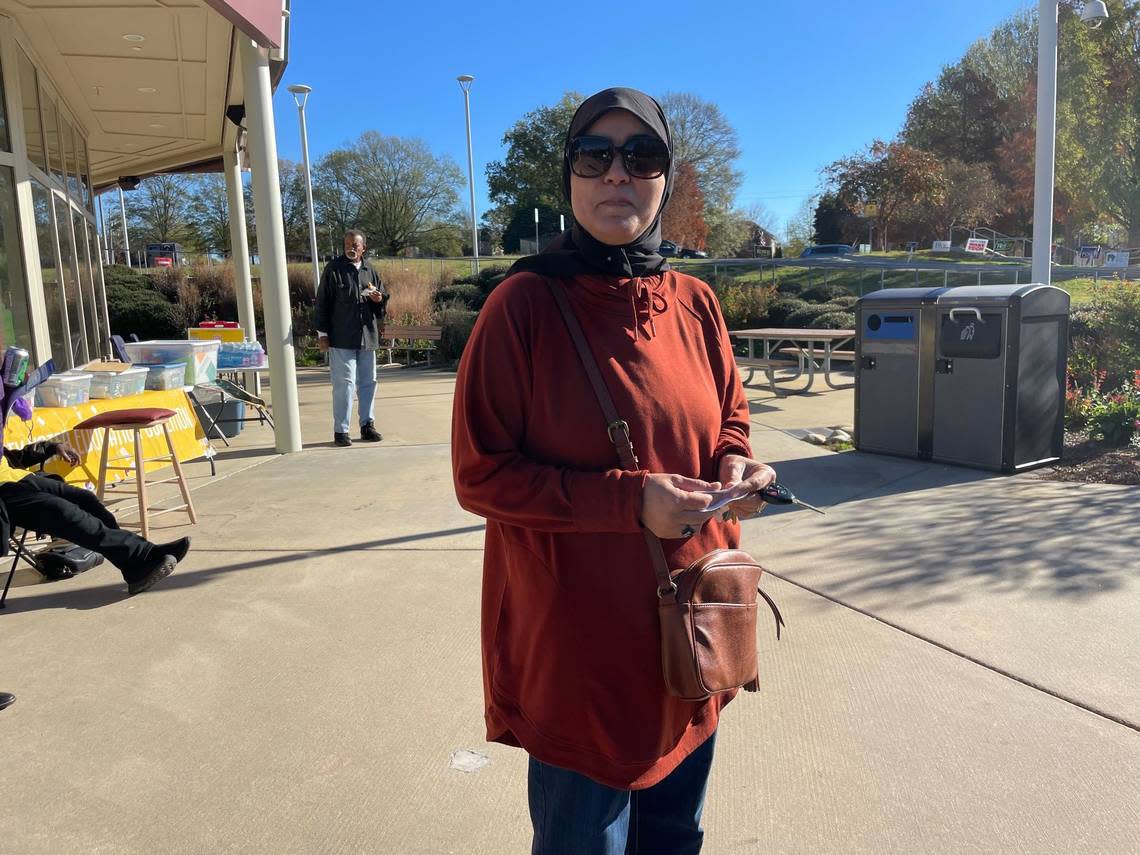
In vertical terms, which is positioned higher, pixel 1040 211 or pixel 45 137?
pixel 45 137

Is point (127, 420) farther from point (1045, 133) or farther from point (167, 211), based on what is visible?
point (167, 211)

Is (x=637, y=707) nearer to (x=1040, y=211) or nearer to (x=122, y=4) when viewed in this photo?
(x=122, y=4)

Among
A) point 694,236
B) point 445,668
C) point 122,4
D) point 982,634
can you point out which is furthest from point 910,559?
point 694,236

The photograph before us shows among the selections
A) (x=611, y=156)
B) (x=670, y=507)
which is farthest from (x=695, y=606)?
(x=611, y=156)

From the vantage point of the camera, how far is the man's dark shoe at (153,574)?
4156mm

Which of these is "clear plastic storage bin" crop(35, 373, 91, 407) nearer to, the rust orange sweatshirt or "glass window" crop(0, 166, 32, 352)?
"glass window" crop(0, 166, 32, 352)

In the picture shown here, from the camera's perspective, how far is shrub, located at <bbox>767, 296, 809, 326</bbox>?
17.4 meters

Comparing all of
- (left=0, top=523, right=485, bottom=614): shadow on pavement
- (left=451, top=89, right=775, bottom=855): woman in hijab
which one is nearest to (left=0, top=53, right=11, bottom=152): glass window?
(left=0, top=523, right=485, bottom=614): shadow on pavement

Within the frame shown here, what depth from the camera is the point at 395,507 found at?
577 centimetres

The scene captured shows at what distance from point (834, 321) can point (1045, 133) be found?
24.4 ft

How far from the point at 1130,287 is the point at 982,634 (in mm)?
7523

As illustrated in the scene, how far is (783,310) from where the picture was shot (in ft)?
57.8

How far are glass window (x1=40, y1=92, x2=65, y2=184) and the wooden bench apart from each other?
744 centimetres

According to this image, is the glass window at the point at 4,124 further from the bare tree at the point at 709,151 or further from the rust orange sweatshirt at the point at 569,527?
the bare tree at the point at 709,151
